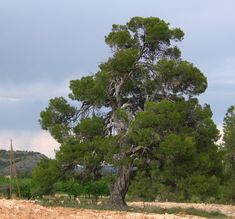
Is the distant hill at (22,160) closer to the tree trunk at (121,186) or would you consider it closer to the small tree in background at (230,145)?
the small tree in background at (230,145)

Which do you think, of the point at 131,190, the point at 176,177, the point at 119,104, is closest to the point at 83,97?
the point at 119,104

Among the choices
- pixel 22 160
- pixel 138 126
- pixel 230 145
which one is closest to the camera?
pixel 138 126

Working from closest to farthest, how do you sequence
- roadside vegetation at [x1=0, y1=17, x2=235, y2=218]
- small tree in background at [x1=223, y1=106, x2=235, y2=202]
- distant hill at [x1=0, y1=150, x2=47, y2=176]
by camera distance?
roadside vegetation at [x1=0, y1=17, x2=235, y2=218], small tree in background at [x1=223, y1=106, x2=235, y2=202], distant hill at [x1=0, y1=150, x2=47, y2=176]

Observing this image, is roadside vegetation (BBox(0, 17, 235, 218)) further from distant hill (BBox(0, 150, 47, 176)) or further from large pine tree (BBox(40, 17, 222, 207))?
distant hill (BBox(0, 150, 47, 176))

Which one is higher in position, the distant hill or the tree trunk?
the distant hill

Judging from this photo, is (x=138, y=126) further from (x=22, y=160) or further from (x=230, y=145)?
(x=22, y=160)

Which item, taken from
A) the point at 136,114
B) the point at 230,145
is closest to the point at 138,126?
the point at 136,114

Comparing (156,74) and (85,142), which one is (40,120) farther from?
(156,74)

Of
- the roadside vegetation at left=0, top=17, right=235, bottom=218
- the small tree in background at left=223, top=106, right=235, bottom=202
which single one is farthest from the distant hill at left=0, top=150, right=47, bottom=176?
the roadside vegetation at left=0, top=17, right=235, bottom=218

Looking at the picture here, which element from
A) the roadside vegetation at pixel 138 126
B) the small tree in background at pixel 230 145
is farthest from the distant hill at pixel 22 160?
the roadside vegetation at pixel 138 126

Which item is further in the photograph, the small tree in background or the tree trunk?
the small tree in background

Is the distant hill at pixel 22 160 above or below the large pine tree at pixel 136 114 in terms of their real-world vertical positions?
above

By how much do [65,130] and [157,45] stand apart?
5317mm

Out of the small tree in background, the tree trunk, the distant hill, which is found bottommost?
the tree trunk
